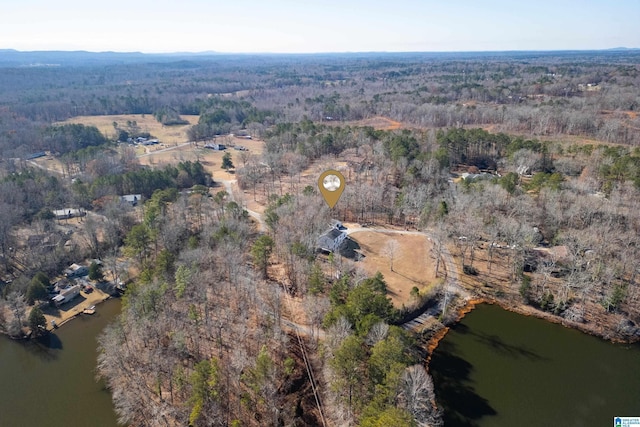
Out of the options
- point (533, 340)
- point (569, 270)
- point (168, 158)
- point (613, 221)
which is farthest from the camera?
point (168, 158)

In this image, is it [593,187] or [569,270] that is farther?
[593,187]

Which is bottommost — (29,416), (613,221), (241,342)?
(29,416)

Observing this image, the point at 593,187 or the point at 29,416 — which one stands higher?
the point at 593,187

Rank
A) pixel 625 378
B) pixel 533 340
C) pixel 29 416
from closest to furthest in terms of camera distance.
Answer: pixel 29 416 → pixel 625 378 → pixel 533 340

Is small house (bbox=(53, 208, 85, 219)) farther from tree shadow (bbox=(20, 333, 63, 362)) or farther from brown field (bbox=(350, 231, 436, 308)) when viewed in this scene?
brown field (bbox=(350, 231, 436, 308))

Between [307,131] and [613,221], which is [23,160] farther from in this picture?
[613,221]

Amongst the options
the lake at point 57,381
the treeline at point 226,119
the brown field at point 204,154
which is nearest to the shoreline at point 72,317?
the lake at point 57,381

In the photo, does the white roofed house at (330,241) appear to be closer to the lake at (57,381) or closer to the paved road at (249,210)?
the paved road at (249,210)

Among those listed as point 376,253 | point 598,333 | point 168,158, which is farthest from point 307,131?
point 598,333
